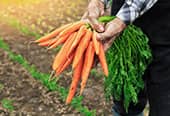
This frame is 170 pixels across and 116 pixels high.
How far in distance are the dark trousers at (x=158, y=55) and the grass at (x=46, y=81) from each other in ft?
4.35

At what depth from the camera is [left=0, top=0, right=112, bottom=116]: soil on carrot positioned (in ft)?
15.0

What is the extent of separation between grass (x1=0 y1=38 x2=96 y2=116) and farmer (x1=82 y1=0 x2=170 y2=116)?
130cm

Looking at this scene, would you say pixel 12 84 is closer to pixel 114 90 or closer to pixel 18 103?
pixel 18 103

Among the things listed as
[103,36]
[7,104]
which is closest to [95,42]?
[103,36]

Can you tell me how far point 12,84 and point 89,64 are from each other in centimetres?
215

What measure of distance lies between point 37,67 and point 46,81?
349mm

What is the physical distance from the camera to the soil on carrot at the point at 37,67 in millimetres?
4574

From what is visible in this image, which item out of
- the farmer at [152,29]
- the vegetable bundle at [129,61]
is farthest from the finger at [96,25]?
the vegetable bundle at [129,61]

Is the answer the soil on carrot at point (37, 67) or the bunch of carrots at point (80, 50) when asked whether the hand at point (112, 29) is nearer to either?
the bunch of carrots at point (80, 50)

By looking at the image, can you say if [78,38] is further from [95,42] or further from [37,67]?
[37,67]

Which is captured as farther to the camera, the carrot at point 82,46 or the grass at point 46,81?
the grass at point 46,81

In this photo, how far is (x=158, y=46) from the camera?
120 inches

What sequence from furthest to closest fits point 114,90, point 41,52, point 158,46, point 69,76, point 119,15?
point 41,52 < point 69,76 < point 114,90 < point 158,46 < point 119,15

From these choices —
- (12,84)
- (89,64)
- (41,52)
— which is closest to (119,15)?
(89,64)
